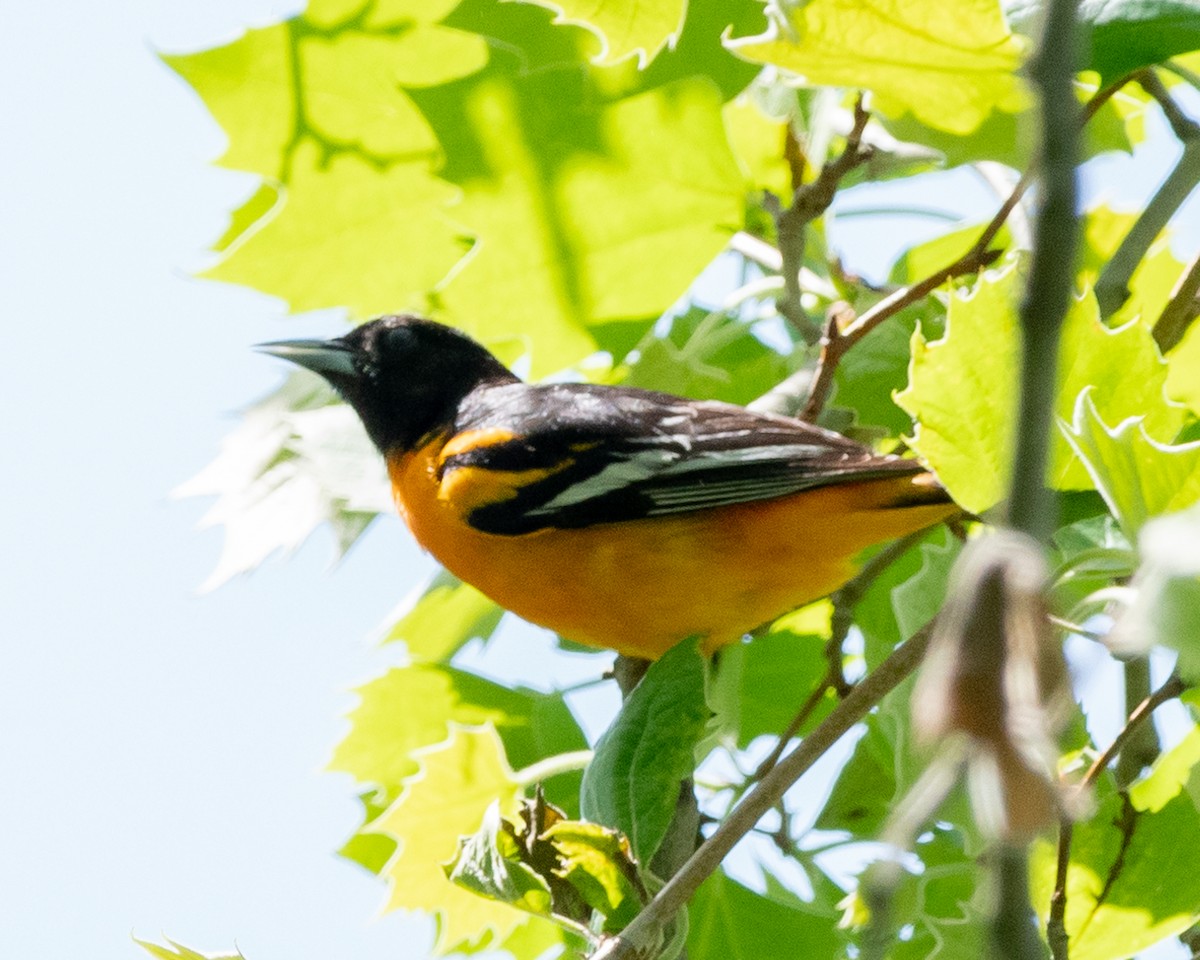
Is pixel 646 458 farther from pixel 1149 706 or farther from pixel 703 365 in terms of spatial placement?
pixel 1149 706

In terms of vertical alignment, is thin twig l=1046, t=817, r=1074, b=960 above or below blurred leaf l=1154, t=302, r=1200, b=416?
below

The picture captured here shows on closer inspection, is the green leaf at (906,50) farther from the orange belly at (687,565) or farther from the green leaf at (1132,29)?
the orange belly at (687,565)

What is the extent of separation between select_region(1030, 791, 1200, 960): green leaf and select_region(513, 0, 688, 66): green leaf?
98 cm

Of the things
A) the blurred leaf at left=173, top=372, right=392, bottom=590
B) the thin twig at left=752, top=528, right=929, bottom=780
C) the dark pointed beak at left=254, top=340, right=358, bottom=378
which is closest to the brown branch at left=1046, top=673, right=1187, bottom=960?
the thin twig at left=752, top=528, right=929, bottom=780

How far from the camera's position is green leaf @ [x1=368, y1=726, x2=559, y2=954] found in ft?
5.88

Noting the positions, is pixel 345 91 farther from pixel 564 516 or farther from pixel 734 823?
pixel 734 823

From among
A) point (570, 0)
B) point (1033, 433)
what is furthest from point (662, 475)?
point (1033, 433)

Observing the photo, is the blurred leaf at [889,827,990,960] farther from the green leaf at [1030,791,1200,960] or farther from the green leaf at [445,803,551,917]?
the green leaf at [445,803,551,917]

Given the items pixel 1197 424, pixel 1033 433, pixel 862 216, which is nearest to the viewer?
pixel 1033 433

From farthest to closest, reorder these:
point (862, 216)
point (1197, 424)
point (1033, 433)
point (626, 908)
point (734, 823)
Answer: point (862, 216)
point (1197, 424)
point (626, 908)
point (734, 823)
point (1033, 433)

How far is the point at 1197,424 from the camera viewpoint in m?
1.66

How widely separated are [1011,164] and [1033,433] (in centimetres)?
154

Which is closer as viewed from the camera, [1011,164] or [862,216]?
[1011,164]

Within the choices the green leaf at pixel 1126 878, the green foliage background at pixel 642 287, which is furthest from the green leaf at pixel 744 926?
the green leaf at pixel 1126 878
